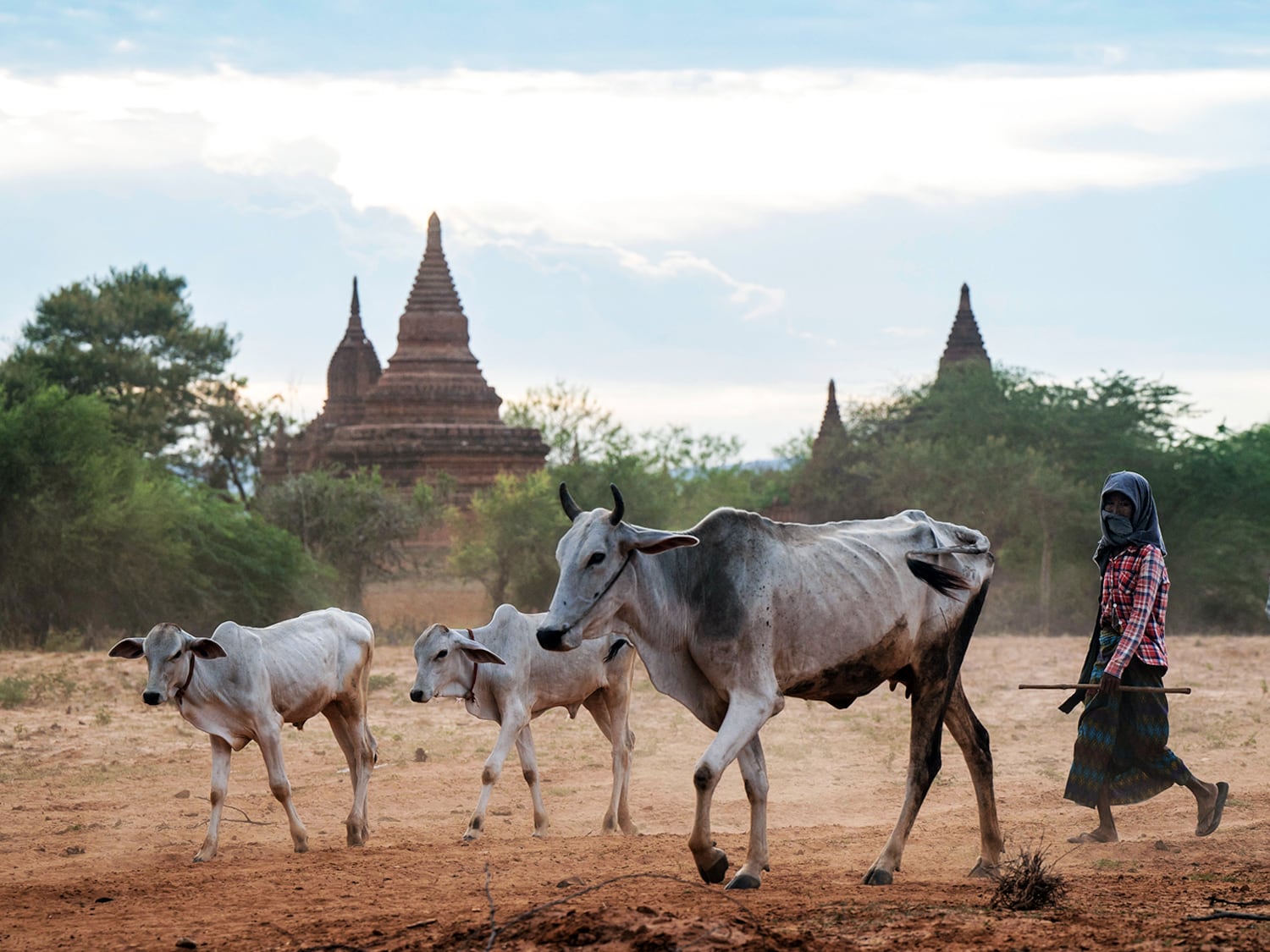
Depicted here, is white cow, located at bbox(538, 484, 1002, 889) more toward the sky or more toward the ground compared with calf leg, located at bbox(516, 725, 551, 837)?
more toward the sky

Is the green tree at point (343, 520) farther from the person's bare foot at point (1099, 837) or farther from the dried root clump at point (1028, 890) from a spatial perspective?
the dried root clump at point (1028, 890)

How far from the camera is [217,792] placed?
8203 millimetres

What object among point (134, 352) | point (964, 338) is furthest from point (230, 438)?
point (964, 338)

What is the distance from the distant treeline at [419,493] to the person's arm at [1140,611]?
1627cm

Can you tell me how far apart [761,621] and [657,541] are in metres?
0.56

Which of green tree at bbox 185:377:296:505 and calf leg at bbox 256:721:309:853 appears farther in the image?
green tree at bbox 185:377:296:505

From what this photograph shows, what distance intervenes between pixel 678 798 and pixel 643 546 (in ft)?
15.7

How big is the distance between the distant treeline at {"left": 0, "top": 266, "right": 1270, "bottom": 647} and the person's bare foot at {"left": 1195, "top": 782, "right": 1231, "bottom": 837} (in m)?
16.4

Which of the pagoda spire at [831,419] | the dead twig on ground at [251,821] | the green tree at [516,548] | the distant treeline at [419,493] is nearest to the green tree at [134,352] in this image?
the distant treeline at [419,493]

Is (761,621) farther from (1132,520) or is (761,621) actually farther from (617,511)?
(1132,520)

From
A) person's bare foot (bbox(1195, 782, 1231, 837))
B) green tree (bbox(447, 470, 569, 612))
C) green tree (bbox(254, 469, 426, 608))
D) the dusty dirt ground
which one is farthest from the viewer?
green tree (bbox(254, 469, 426, 608))

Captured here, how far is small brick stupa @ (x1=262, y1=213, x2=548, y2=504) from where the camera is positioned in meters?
38.4

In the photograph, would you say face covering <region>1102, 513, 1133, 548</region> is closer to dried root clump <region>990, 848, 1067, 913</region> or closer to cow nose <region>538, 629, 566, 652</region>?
dried root clump <region>990, 848, 1067, 913</region>

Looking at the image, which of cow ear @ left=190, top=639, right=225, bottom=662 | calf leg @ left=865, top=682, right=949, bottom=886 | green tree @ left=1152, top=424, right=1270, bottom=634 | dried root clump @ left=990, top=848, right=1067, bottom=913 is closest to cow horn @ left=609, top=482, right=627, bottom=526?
calf leg @ left=865, top=682, right=949, bottom=886
